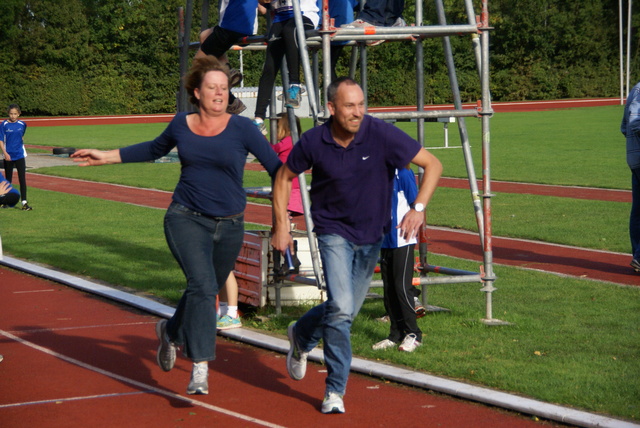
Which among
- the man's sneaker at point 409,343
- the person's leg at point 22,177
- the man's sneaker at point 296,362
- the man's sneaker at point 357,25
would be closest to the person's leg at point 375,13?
the man's sneaker at point 357,25

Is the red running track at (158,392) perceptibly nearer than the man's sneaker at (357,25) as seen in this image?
Yes

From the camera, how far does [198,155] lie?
20.4ft

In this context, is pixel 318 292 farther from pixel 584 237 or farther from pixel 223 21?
pixel 584 237

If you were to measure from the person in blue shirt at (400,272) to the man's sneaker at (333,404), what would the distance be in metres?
1.65

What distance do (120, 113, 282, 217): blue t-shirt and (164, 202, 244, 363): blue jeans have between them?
81mm

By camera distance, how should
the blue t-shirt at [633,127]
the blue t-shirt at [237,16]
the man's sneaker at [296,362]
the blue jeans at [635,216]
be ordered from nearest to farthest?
the man's sneaker at [296,362] < the blue t-shirt at [237,16] < the blue t-shirt at [633,127] < the blue jeans at [635,216]

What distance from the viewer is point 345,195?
5.81 metres

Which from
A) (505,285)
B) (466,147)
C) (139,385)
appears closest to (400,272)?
(466,147)

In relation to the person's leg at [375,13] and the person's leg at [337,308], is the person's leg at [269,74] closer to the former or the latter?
the person's leg at [375,13]

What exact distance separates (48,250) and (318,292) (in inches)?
227

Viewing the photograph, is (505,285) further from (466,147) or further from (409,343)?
(409,343)

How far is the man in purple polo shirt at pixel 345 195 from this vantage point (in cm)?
580

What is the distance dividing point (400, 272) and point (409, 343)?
545 mm

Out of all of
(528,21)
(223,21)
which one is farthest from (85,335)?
(528,21)
